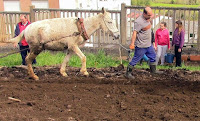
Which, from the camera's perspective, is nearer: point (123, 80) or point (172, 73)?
point (123, 80)

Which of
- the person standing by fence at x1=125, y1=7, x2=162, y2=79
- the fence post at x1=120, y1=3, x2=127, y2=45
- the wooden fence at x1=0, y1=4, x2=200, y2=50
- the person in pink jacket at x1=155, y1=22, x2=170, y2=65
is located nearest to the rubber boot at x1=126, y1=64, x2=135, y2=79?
the person standing by fence at x1=125, y1=7, x2=162, y2=79

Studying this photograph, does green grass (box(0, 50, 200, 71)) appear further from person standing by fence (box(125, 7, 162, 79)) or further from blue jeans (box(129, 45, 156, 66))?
person standing by fence (box(125, 7, 162, 79))

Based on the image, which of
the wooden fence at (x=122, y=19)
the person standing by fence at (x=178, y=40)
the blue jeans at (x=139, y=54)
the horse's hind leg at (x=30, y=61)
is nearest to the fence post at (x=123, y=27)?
the wooden fence at (x=122, y=19)

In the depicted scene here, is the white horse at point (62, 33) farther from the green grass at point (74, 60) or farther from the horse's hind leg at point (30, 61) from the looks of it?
the green grass at point (74, 60)

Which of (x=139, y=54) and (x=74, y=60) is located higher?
(x=139, y=54)

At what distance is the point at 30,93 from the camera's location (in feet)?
20.9

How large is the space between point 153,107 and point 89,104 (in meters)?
1.24

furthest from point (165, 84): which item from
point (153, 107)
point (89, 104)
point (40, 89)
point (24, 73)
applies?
point (24, 73)

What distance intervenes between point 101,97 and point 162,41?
489 centimetres

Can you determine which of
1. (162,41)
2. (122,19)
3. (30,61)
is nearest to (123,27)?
(122,19)

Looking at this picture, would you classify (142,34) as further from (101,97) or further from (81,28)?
(101,97)

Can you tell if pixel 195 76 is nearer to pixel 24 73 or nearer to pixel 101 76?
pixel 101 76

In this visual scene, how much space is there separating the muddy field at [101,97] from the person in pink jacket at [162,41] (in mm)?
2119

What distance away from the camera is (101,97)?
600cm
